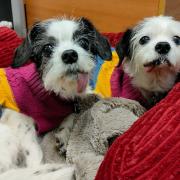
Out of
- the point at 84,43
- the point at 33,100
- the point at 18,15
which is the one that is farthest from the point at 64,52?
the point at 18,15

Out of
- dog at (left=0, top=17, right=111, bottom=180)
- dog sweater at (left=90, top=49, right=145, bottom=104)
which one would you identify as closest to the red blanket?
dog at (left=0, top=17, right=111, bottom=180)

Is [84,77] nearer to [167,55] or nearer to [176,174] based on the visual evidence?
[167,55]

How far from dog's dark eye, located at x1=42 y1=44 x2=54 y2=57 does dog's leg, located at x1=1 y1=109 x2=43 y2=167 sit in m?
0.25

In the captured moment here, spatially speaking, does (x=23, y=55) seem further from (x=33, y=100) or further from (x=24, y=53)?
(x=33, y=100)

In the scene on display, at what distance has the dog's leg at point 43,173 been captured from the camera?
3.55 feet

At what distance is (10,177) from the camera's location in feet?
3.60

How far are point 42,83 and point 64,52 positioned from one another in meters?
0.17

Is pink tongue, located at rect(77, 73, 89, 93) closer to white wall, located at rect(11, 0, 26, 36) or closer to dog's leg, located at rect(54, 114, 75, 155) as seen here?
dog's leg, located at rect(54, 114, 75, 155)

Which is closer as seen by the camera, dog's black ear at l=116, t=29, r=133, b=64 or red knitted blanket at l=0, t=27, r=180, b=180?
red knitted blanket at l=0, t=27, r=180, b=180

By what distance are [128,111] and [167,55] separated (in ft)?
0.80

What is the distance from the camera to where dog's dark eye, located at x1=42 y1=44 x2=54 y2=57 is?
132cm

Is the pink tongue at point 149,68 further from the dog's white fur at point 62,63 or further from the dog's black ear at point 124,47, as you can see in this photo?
the dog's white fur at point 62,63

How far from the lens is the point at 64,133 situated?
139 centimetres

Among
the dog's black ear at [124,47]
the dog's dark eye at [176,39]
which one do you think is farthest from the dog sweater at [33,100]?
the dog's dark eye at [176,39]
